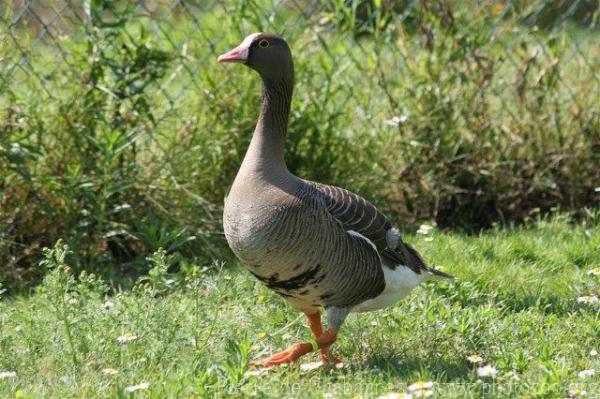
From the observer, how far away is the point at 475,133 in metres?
7.15

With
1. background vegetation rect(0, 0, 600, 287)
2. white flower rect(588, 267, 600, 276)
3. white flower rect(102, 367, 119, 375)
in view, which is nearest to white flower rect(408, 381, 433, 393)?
white flower rect(102, 367, 119, 375)

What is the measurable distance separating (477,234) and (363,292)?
2429mm

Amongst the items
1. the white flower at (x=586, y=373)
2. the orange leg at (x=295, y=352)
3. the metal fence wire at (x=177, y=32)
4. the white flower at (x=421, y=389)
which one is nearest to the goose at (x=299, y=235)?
the orange leg at (x=295, y=352)

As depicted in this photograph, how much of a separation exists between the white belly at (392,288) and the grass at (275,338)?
0.11 metres

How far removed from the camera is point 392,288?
16.5 feet

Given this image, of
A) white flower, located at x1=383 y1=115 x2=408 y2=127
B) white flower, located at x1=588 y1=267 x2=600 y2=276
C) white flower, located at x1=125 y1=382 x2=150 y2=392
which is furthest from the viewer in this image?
white flower, located at x1=383 y1=115 x2=408 y2=127

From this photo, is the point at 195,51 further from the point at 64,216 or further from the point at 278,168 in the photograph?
the point at 278,168

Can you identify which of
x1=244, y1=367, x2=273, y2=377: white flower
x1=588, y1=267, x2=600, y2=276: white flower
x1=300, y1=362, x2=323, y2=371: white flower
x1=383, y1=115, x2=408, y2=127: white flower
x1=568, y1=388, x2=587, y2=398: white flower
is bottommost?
x1=588, y1=267, x2=600, y2=276: white flower

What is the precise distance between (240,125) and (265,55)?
1777 millimetres

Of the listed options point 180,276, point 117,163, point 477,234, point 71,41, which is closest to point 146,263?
point 180,276

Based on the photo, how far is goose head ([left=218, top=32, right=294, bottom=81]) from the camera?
4871 mm

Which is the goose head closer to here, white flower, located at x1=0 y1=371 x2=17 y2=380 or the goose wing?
the goose wing

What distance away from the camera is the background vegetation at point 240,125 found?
6.12 metres

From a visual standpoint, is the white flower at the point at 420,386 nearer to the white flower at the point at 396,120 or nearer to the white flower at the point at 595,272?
the white flower at the point at 595,272
